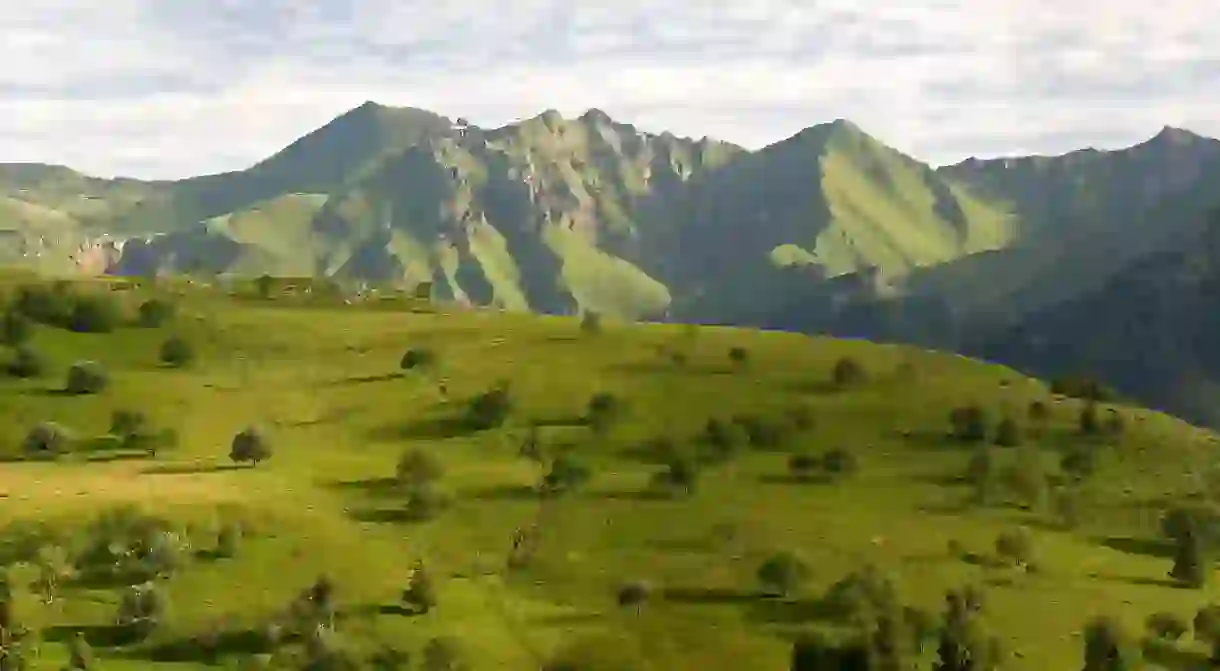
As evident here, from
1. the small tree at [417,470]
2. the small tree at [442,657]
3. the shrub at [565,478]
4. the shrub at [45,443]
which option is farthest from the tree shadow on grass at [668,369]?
the small tree at [442,657]

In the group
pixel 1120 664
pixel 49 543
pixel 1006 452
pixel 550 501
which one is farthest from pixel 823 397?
pixel 49 543

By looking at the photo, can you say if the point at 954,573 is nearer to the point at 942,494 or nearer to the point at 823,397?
the point at 942,494

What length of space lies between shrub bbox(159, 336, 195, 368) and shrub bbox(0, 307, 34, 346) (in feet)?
70.7

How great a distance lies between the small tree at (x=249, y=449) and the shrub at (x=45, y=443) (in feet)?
69.1

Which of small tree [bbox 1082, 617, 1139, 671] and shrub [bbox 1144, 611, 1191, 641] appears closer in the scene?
small tree [bbox 1082, 617, 1139, 671]

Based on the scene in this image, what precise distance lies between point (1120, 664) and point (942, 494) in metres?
50.0

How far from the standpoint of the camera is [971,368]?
651 feet

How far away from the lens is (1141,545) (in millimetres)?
129750

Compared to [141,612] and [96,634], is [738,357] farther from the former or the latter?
[96,634]

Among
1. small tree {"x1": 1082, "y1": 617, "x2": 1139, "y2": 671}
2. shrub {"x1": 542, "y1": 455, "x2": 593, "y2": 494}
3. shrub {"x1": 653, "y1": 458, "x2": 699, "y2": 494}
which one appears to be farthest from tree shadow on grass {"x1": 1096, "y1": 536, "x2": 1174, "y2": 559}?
shrub {"x1": 542, "y1": 455, "x2": 593, "y2": 494}

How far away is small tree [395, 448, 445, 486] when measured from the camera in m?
130

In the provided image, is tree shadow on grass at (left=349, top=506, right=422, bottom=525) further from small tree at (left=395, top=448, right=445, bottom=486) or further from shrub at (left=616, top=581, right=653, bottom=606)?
shrub at (left=616, top=581, right=653, bottom=606)

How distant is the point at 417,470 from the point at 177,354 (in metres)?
74.5

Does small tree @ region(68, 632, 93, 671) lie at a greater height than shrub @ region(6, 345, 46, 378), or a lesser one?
lesser
